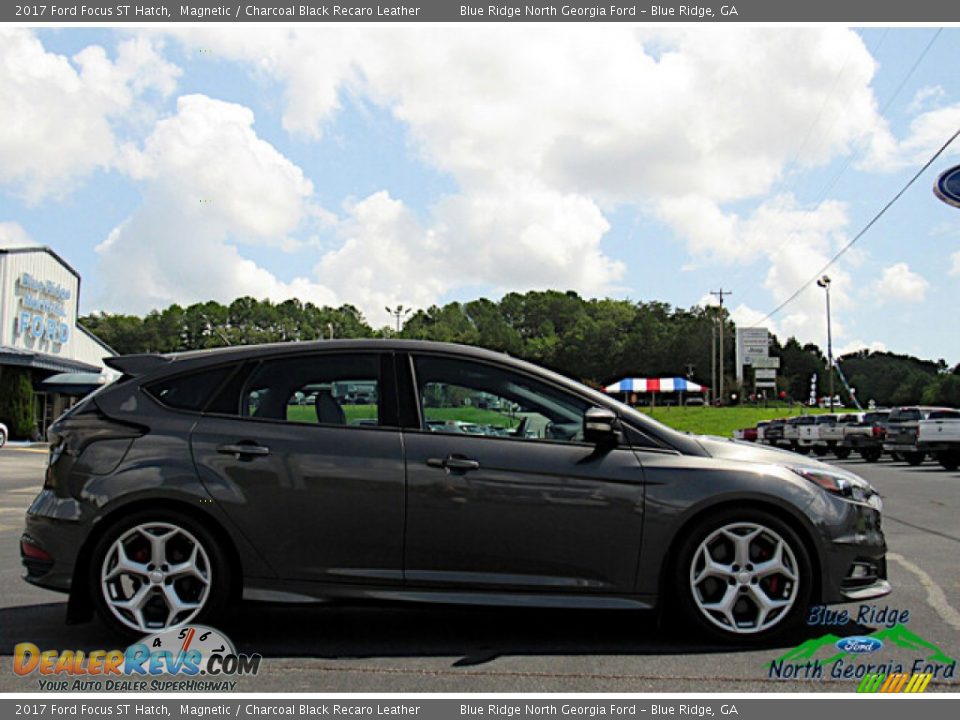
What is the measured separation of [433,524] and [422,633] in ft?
2.60

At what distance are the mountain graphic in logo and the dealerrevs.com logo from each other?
105 inches

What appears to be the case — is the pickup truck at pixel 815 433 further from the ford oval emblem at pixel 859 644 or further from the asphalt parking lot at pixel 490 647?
the ford oval emblem at pixel 859 644

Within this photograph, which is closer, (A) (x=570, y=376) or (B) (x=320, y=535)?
(B) (x=320, y=535)

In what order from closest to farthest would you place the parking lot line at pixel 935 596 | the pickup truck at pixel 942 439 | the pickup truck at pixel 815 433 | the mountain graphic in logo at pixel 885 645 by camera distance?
1. the mountain graphic in logo at pixel 885 645
2. the parking lot line at pixel 935 596
3. the pickup truck at pixel 942 439
4. the pickup truck at pixel 815 433

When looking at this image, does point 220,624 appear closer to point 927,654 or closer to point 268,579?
point 268,579

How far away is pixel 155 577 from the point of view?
512cm

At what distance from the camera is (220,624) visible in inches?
204

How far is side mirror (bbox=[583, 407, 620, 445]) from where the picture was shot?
5.16 m

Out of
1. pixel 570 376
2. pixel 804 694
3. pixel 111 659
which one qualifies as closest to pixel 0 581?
pixel 111 659

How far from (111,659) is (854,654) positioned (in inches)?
144

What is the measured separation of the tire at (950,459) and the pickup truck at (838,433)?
26.6ft

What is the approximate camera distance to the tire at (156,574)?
201 inches

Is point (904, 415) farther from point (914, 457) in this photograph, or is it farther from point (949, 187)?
point (949, 187)

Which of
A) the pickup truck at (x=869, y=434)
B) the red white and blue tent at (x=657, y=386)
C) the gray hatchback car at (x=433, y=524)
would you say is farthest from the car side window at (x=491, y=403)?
the red white and blue tent at (x=657, y=386)
